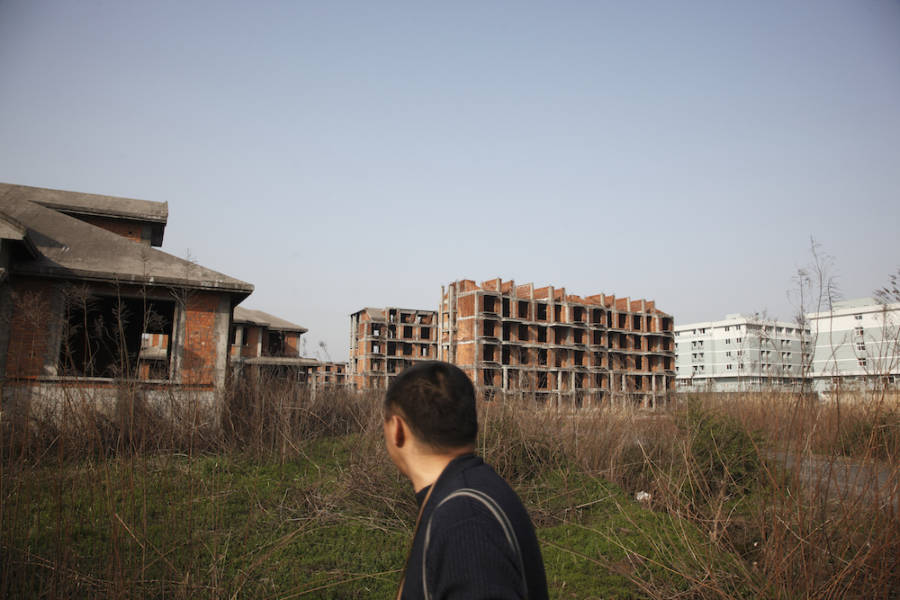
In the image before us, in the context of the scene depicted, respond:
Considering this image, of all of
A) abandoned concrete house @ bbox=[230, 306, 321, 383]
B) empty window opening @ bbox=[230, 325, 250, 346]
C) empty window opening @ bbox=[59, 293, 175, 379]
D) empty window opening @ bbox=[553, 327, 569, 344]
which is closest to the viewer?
empty window opening @ bbox=[59, 293, 175, 379]

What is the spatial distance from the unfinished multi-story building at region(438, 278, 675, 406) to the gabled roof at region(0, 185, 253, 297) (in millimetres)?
20257

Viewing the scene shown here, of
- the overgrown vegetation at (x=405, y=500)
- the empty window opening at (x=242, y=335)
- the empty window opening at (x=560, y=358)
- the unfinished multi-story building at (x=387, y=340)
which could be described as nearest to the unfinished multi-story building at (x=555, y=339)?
the empty window opening at (x=560, y=358)

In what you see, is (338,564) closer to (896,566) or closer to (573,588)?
(573,588)

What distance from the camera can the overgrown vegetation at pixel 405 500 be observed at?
3.66 m

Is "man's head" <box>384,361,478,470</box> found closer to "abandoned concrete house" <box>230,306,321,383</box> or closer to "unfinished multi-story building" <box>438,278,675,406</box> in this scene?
"abandoned concrete house" <box>230,306,321,383</box>

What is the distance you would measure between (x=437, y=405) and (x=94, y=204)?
61.3ft

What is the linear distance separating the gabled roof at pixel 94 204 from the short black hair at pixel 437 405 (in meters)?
17.8

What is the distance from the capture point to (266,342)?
3522 centimetres

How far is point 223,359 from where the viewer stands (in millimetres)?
12359

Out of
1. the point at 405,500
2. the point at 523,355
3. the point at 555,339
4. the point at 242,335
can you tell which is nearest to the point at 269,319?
the point at 242,335

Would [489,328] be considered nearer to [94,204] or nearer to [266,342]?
[266,342]

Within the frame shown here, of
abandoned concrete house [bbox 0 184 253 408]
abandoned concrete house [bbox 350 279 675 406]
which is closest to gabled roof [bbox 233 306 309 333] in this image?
abandoned concrete house [bbox 350 279 675 406]

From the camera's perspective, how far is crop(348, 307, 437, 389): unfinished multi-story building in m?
42.8

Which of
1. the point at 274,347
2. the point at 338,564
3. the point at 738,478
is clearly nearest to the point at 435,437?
the point at 338,564
